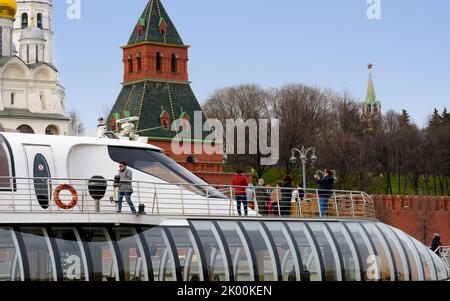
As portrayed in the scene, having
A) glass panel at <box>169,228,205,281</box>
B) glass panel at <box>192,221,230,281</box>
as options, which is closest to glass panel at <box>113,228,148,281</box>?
glass panel at <box>169,228,205,281</box>

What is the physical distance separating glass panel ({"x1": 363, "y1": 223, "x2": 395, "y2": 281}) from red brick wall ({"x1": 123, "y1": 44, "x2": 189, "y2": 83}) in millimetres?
70822

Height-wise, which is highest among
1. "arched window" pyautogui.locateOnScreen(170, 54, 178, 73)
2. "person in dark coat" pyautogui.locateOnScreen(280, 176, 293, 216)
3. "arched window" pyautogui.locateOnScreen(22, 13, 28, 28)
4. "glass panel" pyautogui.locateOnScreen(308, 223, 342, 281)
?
"arched window" pyautogui.locateOnScreen(22, 13, 28, 28)

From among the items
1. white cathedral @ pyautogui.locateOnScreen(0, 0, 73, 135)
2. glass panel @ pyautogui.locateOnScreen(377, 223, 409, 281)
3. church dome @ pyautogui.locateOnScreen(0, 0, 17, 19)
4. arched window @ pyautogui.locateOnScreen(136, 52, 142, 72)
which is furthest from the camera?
church dome @ pyautogui.locateOnScreen(0, 0, 17, 19)

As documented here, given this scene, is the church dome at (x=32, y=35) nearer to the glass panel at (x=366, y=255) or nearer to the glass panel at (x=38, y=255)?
the glass panel at (x=366, y=255)

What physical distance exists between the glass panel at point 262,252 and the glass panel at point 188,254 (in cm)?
A: 102

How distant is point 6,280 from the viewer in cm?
1855

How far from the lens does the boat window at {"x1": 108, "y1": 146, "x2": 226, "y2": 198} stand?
2239cm

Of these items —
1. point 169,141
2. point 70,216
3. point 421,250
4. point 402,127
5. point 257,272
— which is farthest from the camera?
point 402,127

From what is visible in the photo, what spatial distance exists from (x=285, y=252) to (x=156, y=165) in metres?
2.77

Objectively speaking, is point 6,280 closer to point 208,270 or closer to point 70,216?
point 70,216

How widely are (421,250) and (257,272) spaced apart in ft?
14.8

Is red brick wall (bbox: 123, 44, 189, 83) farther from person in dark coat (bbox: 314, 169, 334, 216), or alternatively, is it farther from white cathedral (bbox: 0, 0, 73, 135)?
person in dark coat (bbox: 314, 169, 334, 216)
